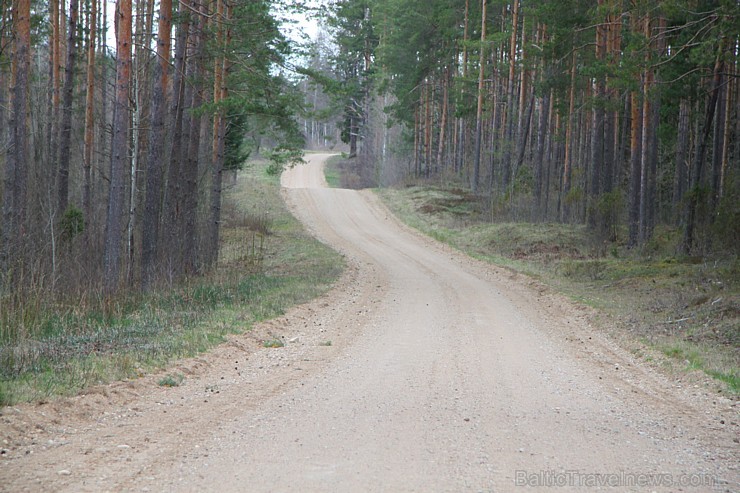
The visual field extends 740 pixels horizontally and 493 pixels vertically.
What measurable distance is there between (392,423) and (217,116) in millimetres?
14781

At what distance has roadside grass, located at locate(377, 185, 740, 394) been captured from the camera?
10.3 meters

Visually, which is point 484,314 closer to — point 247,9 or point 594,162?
point 247,9

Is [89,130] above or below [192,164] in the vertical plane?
above

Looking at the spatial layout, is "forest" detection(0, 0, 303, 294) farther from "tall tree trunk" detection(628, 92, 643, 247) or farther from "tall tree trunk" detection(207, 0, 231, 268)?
"tall tree trunk" detection(628, 92, 643, 247)

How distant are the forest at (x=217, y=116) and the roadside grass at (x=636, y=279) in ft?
3.57

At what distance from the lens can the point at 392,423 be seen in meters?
6.02

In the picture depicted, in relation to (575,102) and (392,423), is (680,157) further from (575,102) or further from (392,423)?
(392,423)

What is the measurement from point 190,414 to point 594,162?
2343 cm

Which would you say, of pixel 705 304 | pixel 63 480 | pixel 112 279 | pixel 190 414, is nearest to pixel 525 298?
pixel 705 304

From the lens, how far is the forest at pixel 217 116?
45.9 ft

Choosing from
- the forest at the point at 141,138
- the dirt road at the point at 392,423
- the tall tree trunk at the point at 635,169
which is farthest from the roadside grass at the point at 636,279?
the forest at the point at 141,138

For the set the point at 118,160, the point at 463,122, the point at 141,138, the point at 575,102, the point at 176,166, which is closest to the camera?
the point at 118,160

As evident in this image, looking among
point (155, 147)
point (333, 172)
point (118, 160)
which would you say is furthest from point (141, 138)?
point (333, 172)

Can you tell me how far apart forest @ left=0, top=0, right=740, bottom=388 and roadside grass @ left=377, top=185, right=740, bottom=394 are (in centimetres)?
109
